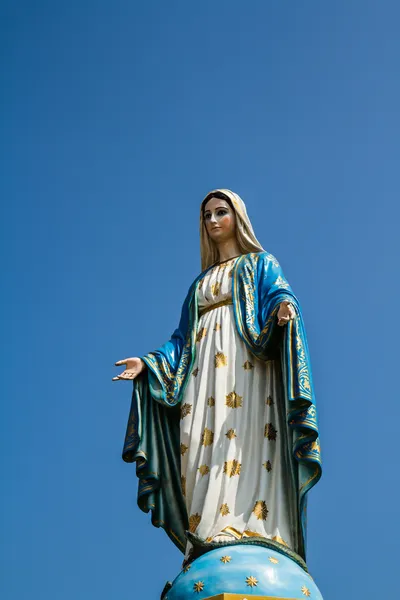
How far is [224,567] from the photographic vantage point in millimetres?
9297

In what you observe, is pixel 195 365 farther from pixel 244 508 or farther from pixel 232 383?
pixel 244 508

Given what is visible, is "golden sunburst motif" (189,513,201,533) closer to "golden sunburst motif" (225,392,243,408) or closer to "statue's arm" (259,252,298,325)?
"golden sunburst motif" (225,392,243,408)

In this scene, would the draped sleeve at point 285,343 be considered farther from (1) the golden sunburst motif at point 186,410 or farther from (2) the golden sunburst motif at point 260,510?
(1) the golden sunburst motif at point 186,410

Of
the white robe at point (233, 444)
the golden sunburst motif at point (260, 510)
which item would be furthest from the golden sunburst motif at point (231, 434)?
the golden sunburst motif at point (260, 510)

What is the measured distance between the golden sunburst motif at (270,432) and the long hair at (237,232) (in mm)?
2543

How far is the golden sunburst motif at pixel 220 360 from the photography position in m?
11.2

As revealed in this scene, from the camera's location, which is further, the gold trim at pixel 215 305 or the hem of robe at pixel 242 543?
the gold trim at pixel 215 305

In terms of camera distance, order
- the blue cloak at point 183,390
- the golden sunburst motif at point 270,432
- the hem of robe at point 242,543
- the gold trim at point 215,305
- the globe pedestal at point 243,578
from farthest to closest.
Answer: the gold trim at point 215,305 → the golden sunburst motif at point 270,432 → the blue cloak at point 183,390 → the hem of robe at point 242,543 → the globe pedestal at point 243,578

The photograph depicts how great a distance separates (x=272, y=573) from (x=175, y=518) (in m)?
2.06

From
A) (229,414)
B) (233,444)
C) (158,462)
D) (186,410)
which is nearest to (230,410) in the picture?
(229,414)

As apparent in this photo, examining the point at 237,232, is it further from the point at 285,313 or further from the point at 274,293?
the point at 285,313

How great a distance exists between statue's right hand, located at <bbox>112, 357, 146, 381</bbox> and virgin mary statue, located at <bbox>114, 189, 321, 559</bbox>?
1cm

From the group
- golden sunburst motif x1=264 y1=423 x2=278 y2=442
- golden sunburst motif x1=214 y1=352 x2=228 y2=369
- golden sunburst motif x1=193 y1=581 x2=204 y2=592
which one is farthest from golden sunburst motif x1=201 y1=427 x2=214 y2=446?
golden sunburst motif x1=193 y1=581 x2=204 y2=592

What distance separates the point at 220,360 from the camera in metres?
11.2
